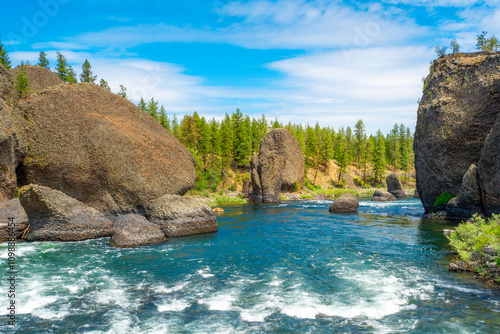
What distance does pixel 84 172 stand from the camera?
1894 cm

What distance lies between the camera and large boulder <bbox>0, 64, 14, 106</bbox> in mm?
18141

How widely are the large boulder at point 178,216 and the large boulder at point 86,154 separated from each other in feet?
4.71

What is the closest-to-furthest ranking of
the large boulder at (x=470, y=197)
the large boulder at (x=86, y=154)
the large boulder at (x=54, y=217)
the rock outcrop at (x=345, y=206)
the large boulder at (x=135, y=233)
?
1. the large boulder at (x=54, y=217)
2. the large boulder at (x=135, y=233)
3. the large boulder at (x=86, y=154)
4. the large boulder at (x=470, y=197)
5. the rock outcrop at (x=345, y=206)

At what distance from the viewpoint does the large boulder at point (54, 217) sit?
15609mm

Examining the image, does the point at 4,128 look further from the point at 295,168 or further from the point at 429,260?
the point at 295,168

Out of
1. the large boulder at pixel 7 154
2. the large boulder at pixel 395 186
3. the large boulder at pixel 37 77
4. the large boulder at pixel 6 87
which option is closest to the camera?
the large boulder at pixel 7 154

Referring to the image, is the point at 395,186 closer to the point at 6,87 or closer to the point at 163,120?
the point at 163,120

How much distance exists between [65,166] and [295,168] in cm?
4208

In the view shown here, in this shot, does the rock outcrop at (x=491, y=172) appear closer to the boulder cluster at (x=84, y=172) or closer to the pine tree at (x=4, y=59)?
the boulder cluster at (x=84, y=172)

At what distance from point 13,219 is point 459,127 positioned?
102 feet

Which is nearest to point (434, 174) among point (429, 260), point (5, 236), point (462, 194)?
point (462, 194)

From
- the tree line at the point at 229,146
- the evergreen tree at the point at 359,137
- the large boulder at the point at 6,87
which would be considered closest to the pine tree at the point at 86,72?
the tree line at the point at 229,146

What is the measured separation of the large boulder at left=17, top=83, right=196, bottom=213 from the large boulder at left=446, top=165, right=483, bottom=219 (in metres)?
21.3

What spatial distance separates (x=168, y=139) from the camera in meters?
23.8
